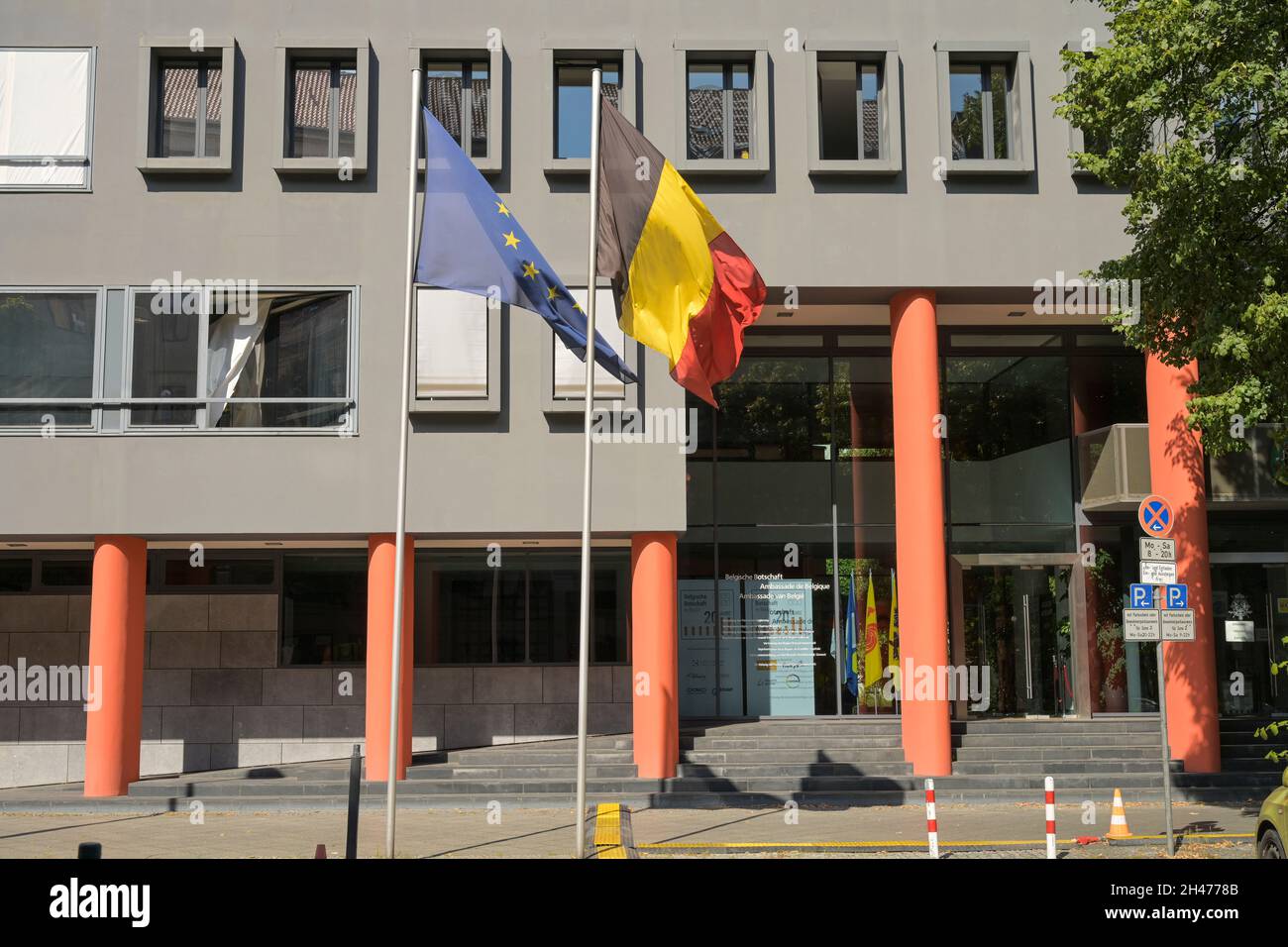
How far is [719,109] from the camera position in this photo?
19.6 meters

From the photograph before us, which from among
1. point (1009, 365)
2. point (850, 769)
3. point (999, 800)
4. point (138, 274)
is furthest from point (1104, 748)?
point (138, 274)

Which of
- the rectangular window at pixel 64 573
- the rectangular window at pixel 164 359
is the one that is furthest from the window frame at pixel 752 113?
the rectangular window at pixel 64 573

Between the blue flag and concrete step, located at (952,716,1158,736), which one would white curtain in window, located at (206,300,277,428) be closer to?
the blue flag

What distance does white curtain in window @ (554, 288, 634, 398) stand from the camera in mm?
18703

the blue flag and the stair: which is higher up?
the blue flag

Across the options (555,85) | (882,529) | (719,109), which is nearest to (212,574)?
(555,85)

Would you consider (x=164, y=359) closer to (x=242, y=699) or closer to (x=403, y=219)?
(x=403, y=219)

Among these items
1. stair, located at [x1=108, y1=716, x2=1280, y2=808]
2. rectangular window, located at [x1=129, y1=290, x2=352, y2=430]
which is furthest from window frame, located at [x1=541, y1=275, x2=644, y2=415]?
stair, located at [x1=108, y1=716, x2=1280, y2=808]

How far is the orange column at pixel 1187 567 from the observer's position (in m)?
19.1

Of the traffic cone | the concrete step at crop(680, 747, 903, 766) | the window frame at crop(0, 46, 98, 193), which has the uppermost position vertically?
the window frame at crop(0, 46, 98, 193)

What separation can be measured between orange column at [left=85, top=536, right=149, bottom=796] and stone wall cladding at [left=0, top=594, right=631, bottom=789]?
247 centimetres

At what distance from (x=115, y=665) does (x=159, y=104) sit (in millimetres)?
8239

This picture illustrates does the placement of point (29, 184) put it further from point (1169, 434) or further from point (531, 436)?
point (1169, 434)

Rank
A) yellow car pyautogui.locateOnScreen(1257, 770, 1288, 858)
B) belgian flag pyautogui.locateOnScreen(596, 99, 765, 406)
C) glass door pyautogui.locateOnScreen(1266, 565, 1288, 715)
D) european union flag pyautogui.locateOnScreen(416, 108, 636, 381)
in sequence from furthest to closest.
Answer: glass door pyautogui.locateOnScreen(1266, 565, 1288, 715), belgian flag pyautogui.locateOnScreen(596, 99, 765, 406), european union flag pyautogui.locateOnScreen(416, 108, 636, 381), yellow car pyautogui.locateOnScreen(1257, 770, 1288, 858)
